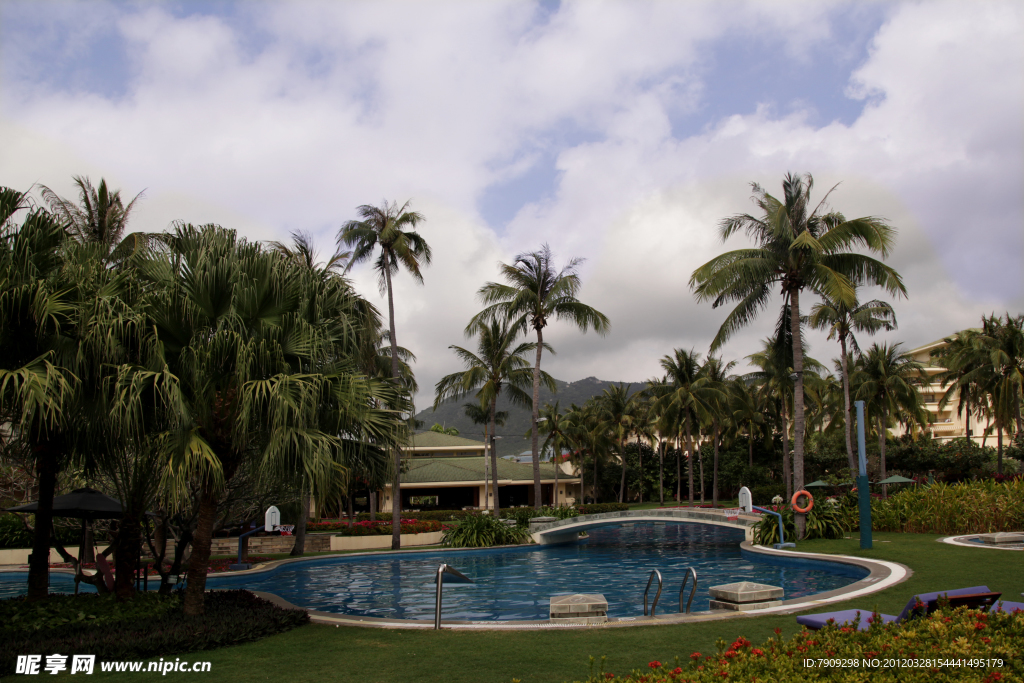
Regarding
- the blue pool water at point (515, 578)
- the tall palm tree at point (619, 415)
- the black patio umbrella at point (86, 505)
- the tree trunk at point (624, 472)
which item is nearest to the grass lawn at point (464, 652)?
the blue pool water at point (515, 578)

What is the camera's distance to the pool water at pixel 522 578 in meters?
14.5

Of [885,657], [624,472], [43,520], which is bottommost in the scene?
[624,472]

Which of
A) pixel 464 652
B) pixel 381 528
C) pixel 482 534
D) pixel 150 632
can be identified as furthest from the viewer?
pixel 381 528

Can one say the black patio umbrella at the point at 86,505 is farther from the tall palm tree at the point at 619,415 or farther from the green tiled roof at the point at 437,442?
the tall palm tree at the point at 619,415

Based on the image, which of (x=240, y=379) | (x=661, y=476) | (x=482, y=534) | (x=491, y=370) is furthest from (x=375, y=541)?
(x=661, y=476)

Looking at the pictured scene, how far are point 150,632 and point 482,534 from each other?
18460mm

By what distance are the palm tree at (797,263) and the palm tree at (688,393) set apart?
27044 millimetres

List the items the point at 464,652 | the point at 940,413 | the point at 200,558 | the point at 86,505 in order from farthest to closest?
the point at 940,413, the point at 86,505, the point at 200,558, the point at 464,652

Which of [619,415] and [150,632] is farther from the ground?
[619,415]

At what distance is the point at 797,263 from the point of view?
21438 millimetres

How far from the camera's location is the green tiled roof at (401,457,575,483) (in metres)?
47.5

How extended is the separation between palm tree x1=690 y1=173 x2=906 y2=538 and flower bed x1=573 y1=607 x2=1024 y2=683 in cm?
1556

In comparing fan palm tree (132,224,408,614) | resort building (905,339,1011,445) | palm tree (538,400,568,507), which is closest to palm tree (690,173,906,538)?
fan palm tree (132,224,408,614)

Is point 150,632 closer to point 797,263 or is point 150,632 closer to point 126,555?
point 126,555
